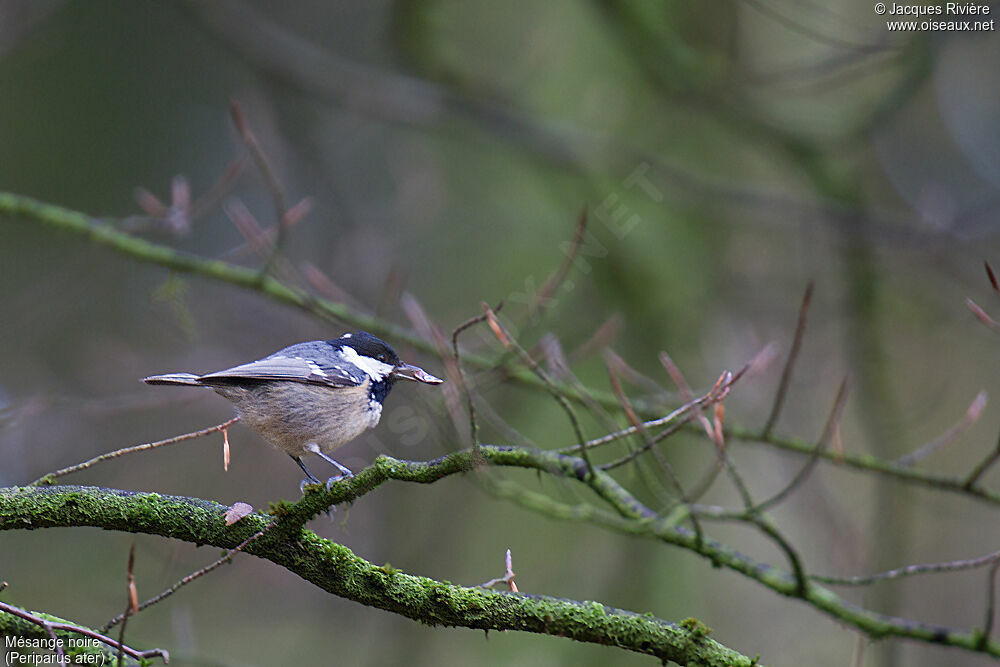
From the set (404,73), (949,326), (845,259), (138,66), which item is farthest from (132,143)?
(949,326)

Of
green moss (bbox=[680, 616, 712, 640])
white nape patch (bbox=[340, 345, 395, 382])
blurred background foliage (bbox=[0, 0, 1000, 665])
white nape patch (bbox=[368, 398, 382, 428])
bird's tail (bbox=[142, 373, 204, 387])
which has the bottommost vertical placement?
green moss (bbox=[680, 616, 712, 640])

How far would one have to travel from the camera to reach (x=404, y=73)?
7.39m

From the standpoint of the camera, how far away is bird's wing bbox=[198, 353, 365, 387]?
3.07m

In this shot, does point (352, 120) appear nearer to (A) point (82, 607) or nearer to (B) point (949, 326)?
(A) point (82, 607)

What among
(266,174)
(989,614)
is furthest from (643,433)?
(266,174)

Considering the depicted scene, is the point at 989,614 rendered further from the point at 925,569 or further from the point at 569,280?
the point at 569,280

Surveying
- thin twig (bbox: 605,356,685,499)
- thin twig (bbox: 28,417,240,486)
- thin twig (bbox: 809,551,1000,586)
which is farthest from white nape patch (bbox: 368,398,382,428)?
thin twig (bbox: 809,551,1000,586)

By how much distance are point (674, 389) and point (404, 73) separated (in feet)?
11.8

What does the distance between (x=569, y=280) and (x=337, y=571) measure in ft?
9.88

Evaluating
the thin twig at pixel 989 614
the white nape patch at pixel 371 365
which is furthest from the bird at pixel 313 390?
the thin twig at pixel 989 614

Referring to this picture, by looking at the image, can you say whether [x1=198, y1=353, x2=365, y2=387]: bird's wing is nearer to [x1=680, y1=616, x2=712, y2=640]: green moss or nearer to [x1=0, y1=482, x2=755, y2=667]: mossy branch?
[x1=0, y1=482, x2=755, y2=667]: mossy branch

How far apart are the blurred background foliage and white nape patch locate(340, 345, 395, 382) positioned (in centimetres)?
95

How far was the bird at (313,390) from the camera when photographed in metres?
2.96

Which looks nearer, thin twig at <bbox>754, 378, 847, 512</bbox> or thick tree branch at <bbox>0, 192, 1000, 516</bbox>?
thin twig at <bbox>754, 378, 847, 512</bbox>
